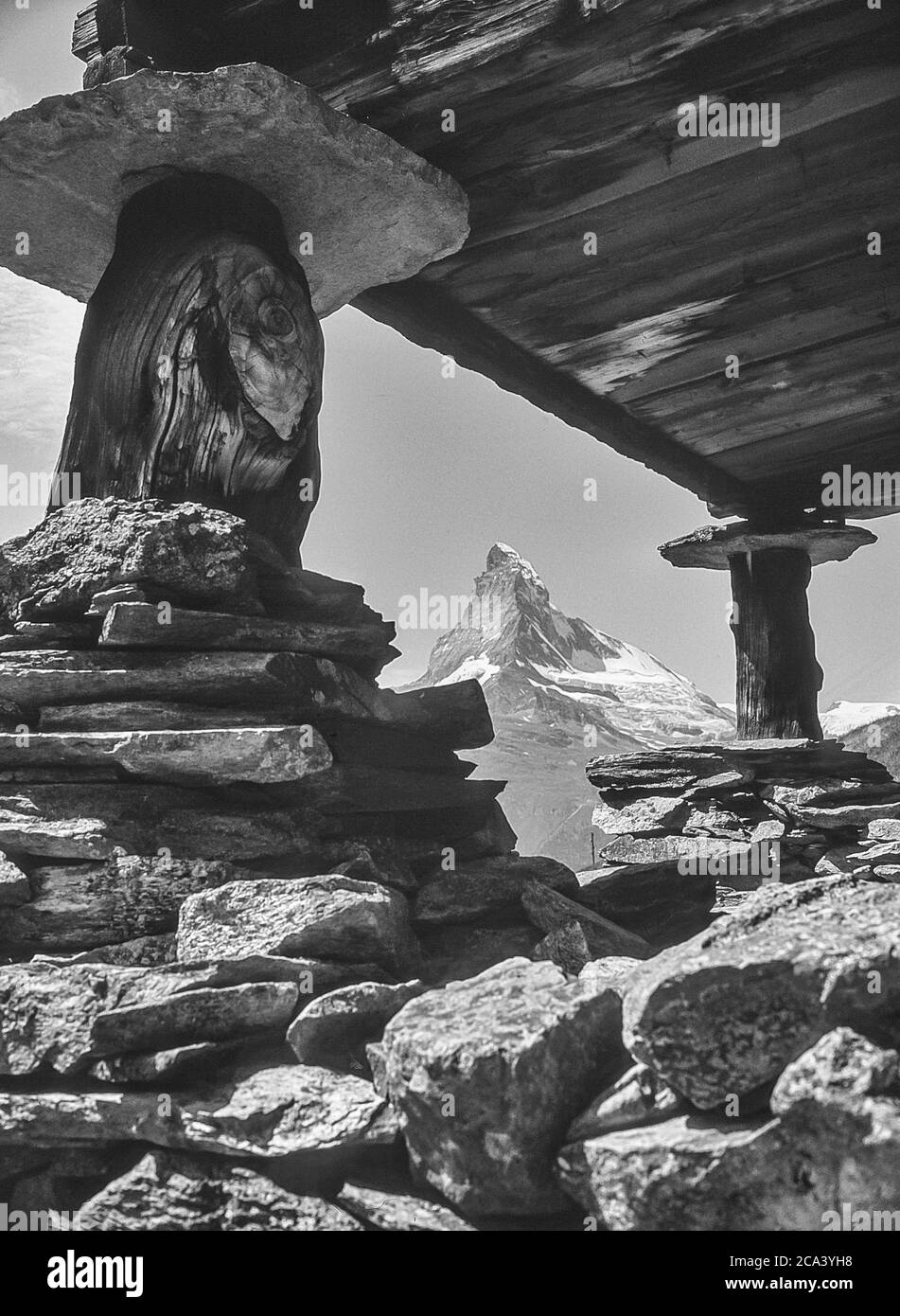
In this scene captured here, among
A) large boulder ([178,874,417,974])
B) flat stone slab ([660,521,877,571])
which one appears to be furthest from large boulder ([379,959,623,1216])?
flat stone slab ([660,521,877,571])

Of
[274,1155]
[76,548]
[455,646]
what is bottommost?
[274,1155]

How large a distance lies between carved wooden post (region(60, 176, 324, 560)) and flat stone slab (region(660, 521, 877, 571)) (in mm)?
5210

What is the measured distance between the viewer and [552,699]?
650 inches

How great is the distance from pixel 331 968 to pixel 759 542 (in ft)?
21.4

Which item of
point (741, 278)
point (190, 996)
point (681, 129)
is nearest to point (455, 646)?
point (741, 278)

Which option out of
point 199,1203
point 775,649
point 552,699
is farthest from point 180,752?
point 552,699

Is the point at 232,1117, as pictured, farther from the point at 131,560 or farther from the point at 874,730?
the point at 874,730

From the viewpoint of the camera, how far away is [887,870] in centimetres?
645

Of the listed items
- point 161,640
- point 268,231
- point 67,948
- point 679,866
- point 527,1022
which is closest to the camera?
point 527,1022

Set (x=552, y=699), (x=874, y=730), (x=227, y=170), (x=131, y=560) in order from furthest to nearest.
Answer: (x=552, y=699)
(x=874, y=730)
(x=227, y=170)
(x=131, y=560)

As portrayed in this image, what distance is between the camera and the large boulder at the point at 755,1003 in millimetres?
1999

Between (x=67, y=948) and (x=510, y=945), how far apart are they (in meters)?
1.37

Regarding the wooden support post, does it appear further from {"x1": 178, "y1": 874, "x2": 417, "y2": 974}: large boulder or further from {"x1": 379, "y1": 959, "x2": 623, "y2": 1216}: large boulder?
{"x1": 379, "y1": 959, "x2": 623, "y2": 1216}: large boulder

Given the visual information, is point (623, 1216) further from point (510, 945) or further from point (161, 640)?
point (161, 640)
